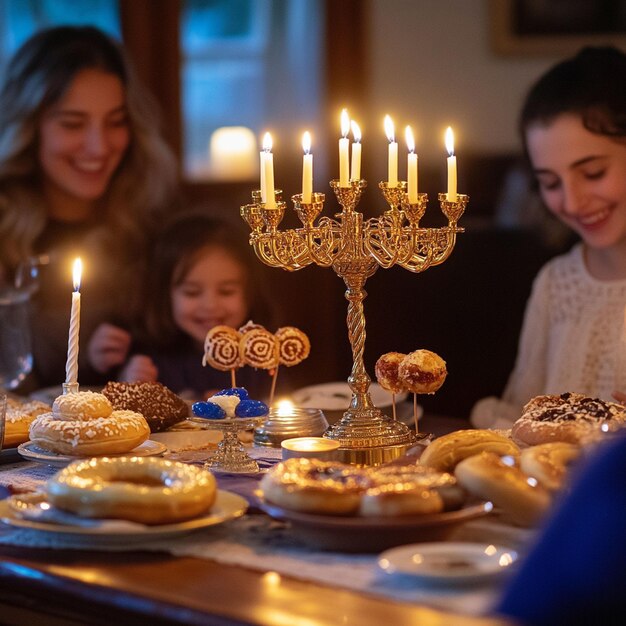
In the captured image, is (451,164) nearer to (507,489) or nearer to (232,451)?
(232,451)

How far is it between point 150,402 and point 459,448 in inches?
36.5

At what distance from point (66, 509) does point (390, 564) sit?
53 centimetres

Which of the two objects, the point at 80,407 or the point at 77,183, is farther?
the point at 77,183

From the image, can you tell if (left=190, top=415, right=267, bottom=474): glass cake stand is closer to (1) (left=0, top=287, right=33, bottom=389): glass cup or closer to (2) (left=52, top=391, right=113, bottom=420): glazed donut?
(2) (left=52, top=391, right=113, bottom=420): glazed donut

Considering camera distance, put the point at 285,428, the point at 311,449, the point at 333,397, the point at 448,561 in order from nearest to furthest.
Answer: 1. the point at 448,561
2. the point at 311,449
3. the point at 285,428
4. the point at 333,397

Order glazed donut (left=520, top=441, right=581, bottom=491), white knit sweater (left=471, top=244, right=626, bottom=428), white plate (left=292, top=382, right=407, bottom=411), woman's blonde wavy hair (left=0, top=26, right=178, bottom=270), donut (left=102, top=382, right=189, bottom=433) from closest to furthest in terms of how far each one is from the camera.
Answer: glazed donut (left=520, top=441, right=581, bottom=491)
donut (left=102, top=382, right=189, bottom=433)
white plate (left=292, top=382, right=407, bottom=411)
white knit sweater (left=471, top=244, right=626, bottom=428)
woman's blonde wavy hair (left=0, top=26, right=178, bottom=270)

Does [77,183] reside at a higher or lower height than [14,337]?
higher

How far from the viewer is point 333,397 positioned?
3322 mm

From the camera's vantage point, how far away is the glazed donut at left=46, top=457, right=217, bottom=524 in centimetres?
179

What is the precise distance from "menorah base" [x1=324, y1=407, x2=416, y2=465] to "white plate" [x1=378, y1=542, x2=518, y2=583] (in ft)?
2.29

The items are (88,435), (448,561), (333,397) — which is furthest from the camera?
(333,397)

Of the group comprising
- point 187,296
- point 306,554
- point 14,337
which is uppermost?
point 187,296

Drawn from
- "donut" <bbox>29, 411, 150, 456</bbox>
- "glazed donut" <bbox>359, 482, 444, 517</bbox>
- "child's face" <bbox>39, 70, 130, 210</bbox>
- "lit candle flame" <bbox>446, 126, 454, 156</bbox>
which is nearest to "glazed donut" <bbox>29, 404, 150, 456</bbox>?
"donut" <bbox>29, 411, 150, 456</bbox>

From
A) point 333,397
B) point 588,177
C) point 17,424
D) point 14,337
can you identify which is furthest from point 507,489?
point 14,337
